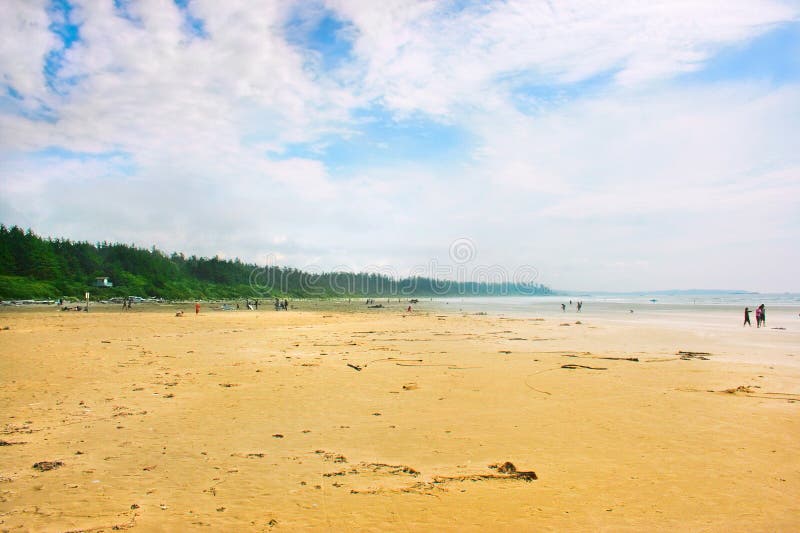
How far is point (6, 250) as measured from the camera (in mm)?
79062

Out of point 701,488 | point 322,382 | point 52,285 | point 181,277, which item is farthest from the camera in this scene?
point 181,277

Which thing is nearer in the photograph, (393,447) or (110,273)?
(393,447)

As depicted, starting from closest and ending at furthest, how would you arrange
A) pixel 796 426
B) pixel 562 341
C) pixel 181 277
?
pixel 796 426 → pixel 562 341 → pixel 181 277

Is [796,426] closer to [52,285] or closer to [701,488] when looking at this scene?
[701,488]

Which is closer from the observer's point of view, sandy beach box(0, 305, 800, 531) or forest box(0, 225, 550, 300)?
sandy beach box(0, 305, 800, 531)

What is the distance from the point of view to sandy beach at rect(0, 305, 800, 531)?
475 cm

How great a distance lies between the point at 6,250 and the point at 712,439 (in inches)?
4125

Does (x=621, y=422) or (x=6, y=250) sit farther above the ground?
(x=6, y=250)

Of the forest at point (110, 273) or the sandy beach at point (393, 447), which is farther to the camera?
the forest at point (110, 273)

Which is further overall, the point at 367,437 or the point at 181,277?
the point at 181,277

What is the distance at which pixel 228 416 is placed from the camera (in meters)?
8.45

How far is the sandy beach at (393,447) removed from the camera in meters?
4.75

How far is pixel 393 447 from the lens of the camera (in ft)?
22.6

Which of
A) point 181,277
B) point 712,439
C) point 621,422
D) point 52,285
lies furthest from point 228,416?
point 181,277
